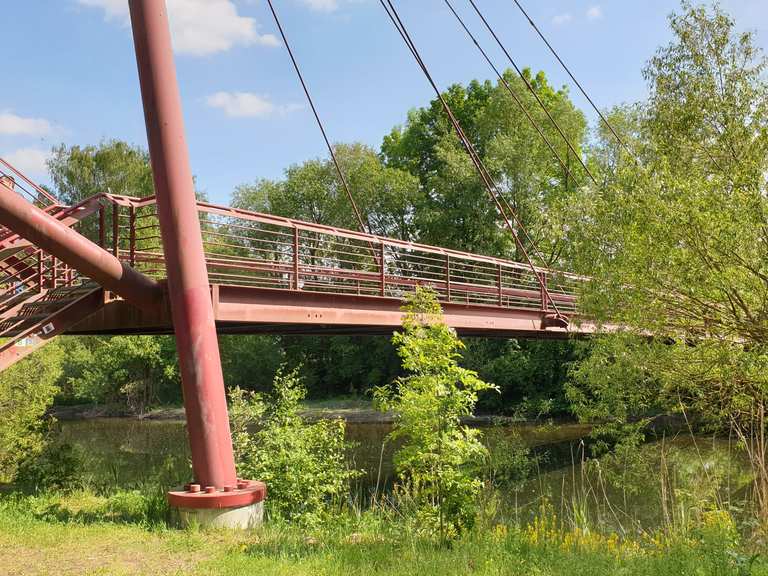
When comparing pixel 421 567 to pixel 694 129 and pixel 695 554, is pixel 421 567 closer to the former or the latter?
pixel 695 554

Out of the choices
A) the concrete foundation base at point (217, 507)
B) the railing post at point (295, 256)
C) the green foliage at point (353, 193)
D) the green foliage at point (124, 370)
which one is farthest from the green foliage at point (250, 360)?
the concrete foundation base at point (217, 507)

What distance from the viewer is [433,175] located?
3678 centimetres

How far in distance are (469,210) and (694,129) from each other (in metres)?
23.1

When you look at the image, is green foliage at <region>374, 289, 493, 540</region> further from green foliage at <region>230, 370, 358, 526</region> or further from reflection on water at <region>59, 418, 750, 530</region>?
green foliage at <region>230, 370, 358, 526</region>

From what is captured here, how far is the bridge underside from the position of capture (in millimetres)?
10188

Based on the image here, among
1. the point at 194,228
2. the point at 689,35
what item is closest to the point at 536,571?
the point at 194,228

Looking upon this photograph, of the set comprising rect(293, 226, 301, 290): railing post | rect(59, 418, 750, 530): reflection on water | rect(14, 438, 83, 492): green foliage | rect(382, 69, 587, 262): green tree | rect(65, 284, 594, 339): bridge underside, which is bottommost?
rect(59, 418, 750, 530): reflection on water

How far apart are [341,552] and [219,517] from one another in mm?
1887

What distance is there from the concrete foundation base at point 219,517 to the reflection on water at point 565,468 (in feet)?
5.93

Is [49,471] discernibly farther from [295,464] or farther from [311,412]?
[311,412]

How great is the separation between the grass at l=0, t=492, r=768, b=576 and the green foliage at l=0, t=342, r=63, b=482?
4342mm

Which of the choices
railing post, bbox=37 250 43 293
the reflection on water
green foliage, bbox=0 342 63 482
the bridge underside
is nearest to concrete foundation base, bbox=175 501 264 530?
the reflection on water

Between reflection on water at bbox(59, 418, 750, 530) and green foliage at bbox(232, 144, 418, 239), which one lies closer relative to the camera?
reflection on water at bbox(59, 418, 750, 530)

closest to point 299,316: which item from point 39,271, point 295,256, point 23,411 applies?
point 295,256
